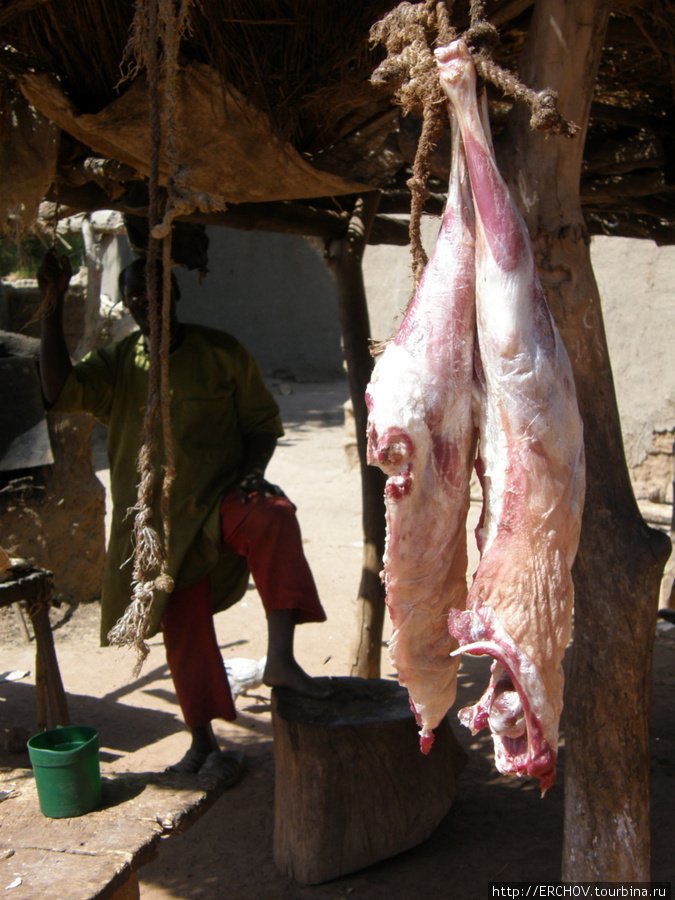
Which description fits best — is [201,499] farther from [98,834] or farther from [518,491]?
[518,491]

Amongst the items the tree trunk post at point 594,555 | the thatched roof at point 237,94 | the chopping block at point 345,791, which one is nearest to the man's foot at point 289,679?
the chopping block at point 345,791

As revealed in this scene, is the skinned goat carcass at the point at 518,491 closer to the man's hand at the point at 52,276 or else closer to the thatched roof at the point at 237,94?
the thatched roof at the point at 237,94

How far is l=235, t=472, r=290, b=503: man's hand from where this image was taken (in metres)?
2.99

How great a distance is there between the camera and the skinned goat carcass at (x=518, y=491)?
3.94 ft

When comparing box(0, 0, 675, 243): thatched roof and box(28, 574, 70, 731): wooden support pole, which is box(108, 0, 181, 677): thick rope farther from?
box(28, 574, 70, 731): wooden support pole

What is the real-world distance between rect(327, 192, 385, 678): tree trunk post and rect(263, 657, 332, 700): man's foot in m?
0.86

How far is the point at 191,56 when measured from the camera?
2.22 m

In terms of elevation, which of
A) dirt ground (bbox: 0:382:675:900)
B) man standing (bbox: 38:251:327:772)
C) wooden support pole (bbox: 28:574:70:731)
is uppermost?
man standing (bbox: 38:251:327:772)

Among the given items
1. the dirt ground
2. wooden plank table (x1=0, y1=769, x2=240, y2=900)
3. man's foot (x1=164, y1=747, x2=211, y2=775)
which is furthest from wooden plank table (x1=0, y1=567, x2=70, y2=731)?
wooden plank table (x1=0, y1=769, x2=240, y2=900)

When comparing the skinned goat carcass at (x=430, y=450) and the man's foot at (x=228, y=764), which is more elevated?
the skinned goat carcass at (x=430, y=450)

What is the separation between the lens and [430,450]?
1.27 metres

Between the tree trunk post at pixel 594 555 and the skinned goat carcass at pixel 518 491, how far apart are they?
0.45 metres

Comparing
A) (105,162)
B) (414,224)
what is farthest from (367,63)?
(414,224)

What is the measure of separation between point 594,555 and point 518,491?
657 mm
